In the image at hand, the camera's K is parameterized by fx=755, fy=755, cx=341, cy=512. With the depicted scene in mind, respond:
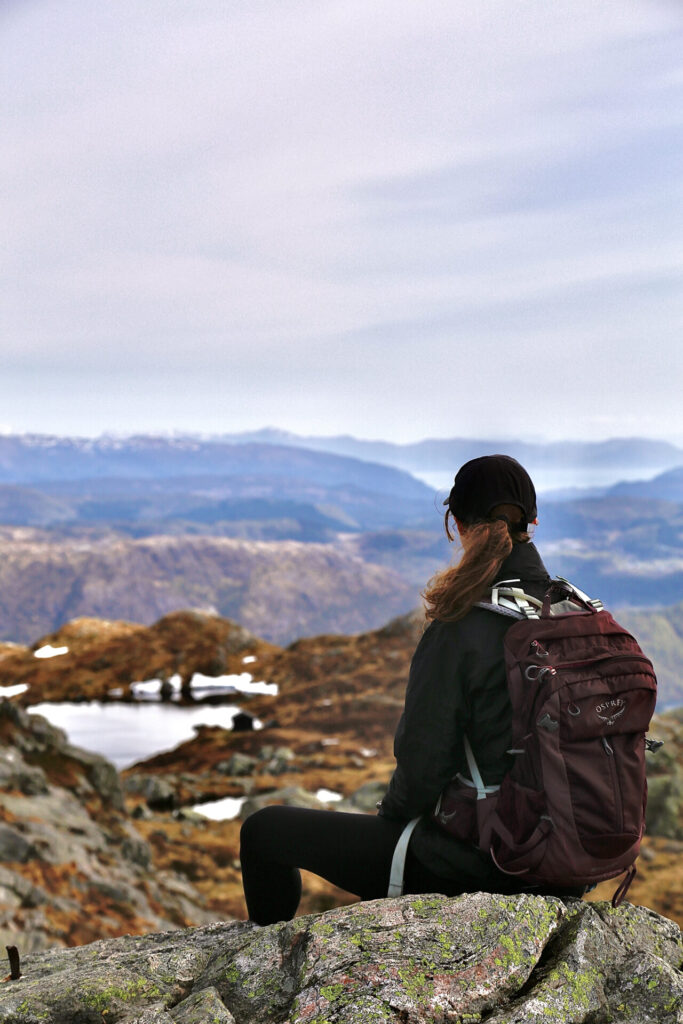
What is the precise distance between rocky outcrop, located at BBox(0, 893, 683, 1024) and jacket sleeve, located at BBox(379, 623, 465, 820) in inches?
36.0

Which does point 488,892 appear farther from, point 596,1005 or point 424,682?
point 424,682

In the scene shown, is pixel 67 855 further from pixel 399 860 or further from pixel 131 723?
pixel 131 723

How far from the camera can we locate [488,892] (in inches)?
211

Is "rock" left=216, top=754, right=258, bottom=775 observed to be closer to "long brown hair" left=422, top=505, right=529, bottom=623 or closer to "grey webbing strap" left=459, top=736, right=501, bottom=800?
"grey webbing strap" left=459, top=736, right=501, bottom=800

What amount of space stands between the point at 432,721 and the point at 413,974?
1558 mm

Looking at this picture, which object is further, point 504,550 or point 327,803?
point 327,803

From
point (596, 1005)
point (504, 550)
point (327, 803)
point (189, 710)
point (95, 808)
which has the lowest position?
point (189, 710)

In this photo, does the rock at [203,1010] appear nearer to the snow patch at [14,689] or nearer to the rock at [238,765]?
the rock at [238,765]

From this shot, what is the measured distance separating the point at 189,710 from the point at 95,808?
40555mm

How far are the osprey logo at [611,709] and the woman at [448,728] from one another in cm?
57

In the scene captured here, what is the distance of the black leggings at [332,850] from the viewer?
17.7 ft

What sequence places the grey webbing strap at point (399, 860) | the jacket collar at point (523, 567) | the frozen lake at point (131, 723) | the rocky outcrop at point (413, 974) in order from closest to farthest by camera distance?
the rocky outcrop at point (413, 974)
the jacket collar at point (523, 567)
the grey webbing strap at point (399, 860)
the frozen lake at point (131, 723)

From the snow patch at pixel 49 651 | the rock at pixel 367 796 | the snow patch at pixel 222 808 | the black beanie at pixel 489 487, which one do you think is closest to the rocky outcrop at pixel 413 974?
the black beanie at pixel 489 487

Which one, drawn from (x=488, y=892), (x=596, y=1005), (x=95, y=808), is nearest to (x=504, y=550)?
(x=488, y=892)
